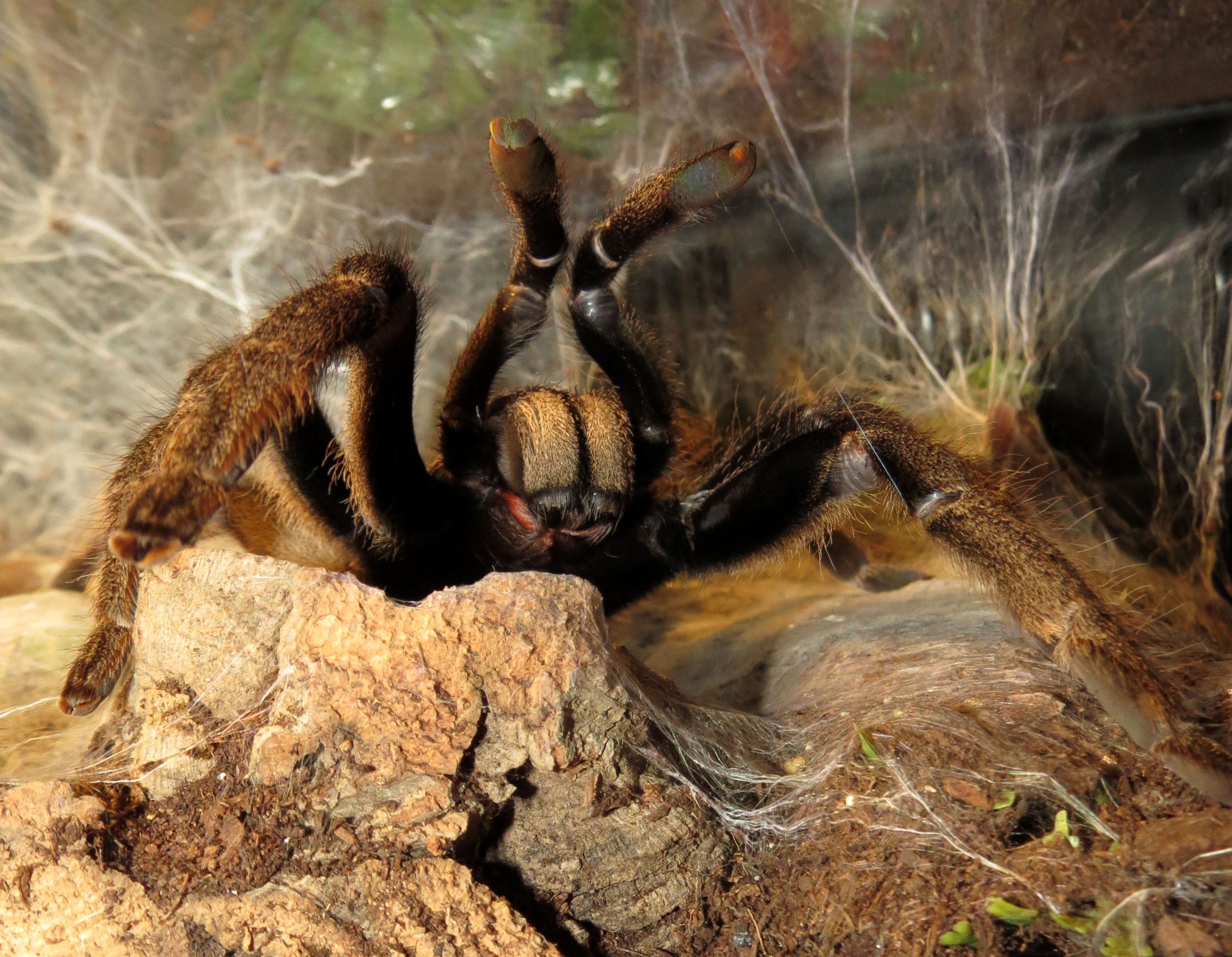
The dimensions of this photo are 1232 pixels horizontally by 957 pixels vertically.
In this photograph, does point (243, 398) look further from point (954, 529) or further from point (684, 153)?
point (684, 153)

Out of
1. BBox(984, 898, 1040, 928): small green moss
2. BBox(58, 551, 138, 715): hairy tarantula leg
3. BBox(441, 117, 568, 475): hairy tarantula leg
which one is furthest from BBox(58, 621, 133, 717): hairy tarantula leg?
BBox(984, 898, 1040, 928): small green moss

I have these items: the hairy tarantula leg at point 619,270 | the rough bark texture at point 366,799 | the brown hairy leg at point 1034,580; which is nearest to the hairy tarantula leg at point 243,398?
the rough bark texture at point 366,799

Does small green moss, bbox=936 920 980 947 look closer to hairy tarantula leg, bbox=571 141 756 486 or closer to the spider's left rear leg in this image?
the spider's left rear leg

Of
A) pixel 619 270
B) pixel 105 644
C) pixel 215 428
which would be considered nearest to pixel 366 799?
pixel 215 428

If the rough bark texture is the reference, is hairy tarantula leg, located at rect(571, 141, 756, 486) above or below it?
above

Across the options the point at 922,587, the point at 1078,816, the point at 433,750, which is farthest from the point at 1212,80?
the point at 433,750

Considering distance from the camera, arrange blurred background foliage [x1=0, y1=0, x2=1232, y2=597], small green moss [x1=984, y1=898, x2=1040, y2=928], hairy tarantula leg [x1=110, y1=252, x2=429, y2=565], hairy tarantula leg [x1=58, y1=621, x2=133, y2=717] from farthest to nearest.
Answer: blurred background foliage [x1=0, y1=0, x2=1232, y2=597], hairy tarantula leg [x1=58, y1=621, x2=133, y2=717], hairy tarantula leg [x1=110, y1=252, x2=429, y2=565], small green moss [x1=984, y1=898, x2=1040, y2=928]

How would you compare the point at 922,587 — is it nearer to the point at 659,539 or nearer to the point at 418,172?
the point at 659,539
